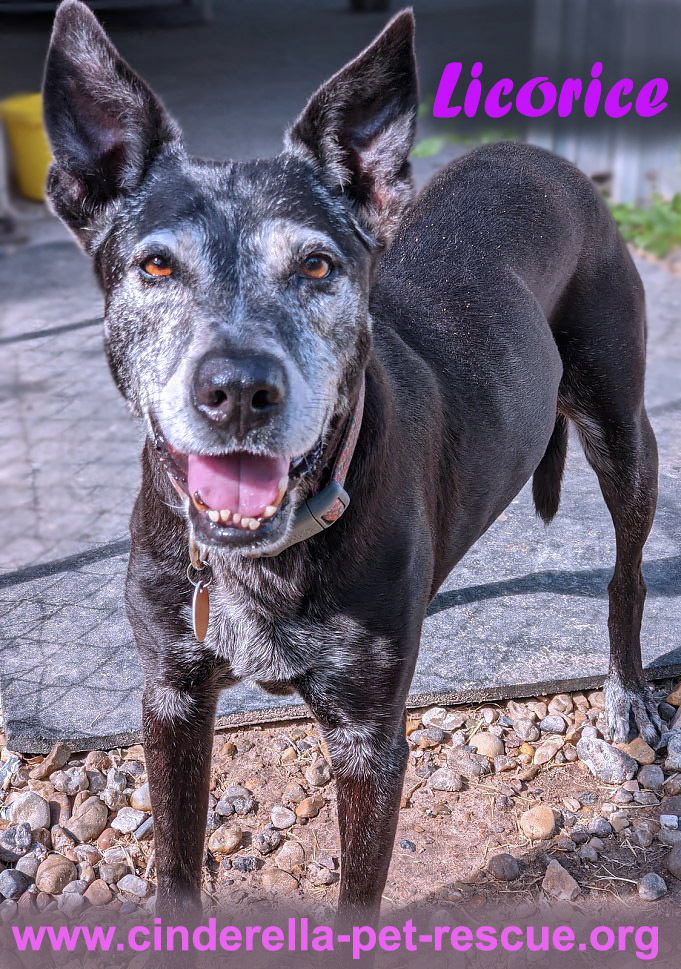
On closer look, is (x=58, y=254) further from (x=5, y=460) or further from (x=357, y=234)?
(x=357, y=234)

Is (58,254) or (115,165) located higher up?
(115,165)

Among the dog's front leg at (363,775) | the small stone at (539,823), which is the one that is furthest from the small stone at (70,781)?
the small stone at (539,823)

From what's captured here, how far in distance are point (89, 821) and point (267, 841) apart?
52 cm

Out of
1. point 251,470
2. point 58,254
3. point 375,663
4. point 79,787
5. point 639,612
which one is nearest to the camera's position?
point 251,470

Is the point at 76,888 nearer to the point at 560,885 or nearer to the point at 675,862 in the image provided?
the point at 560,885

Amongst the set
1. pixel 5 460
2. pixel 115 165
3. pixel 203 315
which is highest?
pixel 115 165

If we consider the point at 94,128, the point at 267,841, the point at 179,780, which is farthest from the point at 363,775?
the point at 94,128

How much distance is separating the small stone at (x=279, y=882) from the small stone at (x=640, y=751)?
1.18 meters

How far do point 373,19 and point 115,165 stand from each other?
16574 mm

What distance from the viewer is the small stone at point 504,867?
291 centimetres

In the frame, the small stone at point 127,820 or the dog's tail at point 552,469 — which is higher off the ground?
the dog's tail at point 552,469

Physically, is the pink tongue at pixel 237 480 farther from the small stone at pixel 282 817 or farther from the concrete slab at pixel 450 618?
the concrete slab at pixel 450 618

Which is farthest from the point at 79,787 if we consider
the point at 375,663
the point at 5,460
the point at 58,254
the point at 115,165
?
the point at 58,254

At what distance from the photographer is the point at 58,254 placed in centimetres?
740
